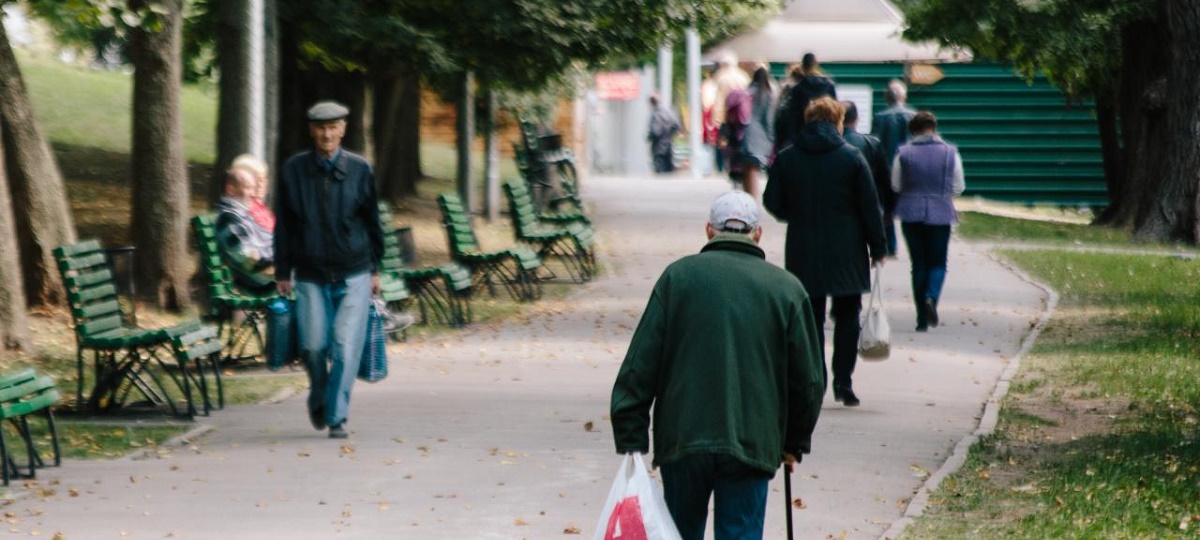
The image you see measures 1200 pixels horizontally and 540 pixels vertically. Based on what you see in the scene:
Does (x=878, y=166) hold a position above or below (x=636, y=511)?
above

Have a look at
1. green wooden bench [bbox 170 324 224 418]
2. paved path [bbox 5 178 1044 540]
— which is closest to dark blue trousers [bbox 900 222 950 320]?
paved path [bbox 5 178 1044 540]

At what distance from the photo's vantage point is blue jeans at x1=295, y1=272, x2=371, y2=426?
1019 cm

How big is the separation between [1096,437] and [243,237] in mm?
5741

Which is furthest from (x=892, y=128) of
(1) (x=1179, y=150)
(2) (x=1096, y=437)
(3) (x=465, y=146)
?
(2) (x=1096, y=437)

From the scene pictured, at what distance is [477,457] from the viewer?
9648 mm

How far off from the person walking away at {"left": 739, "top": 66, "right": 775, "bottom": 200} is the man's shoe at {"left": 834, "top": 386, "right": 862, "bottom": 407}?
9.57m

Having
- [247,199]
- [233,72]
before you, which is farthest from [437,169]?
[247,199]

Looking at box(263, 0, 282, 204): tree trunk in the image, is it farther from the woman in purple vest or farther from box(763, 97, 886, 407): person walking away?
box(763, 97, 886, 407): person walking away

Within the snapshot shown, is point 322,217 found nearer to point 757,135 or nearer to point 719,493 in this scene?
point 719,493

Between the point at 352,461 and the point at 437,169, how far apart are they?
28.5m

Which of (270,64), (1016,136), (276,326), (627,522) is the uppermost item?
(270,64)

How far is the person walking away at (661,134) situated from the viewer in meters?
43.6

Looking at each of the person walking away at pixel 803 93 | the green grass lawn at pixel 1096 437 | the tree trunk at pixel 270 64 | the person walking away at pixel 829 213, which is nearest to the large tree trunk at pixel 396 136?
the tree trunk at pixel 270 64

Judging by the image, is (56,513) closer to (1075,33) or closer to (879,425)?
(879,425)
